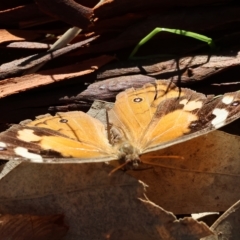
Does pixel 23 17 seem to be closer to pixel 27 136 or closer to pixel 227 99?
pixel 27 136

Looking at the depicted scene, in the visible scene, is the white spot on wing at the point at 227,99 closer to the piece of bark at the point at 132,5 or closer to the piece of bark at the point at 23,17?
the piece of bark at the point at 132,5

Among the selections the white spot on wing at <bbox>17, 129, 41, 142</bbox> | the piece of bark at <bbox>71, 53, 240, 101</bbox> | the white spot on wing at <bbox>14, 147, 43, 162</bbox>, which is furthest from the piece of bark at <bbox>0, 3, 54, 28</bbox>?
the white spot on wing at <bbox>14, 147, 43, 162</bbox>

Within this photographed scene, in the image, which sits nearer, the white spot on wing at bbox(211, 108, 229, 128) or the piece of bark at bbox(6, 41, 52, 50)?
the white spot on wing at bbox(211, 108, 229, 128)

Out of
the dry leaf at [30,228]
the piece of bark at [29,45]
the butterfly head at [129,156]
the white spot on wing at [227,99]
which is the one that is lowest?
the dry leaf at [30,228]

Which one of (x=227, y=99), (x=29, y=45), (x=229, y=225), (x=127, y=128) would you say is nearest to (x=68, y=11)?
(x=29, y=45)

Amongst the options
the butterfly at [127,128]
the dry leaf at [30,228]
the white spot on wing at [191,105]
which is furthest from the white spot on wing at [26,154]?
the white spot on wing at [191,105]

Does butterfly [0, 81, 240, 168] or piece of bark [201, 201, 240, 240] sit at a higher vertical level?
butterfly [0, 81, 240, 168]

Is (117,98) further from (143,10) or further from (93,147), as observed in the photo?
(143,10)

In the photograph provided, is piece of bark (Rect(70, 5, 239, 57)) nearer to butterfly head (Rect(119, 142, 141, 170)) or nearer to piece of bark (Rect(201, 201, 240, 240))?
butterfly head (Rect(119, 142, 141, 170))
